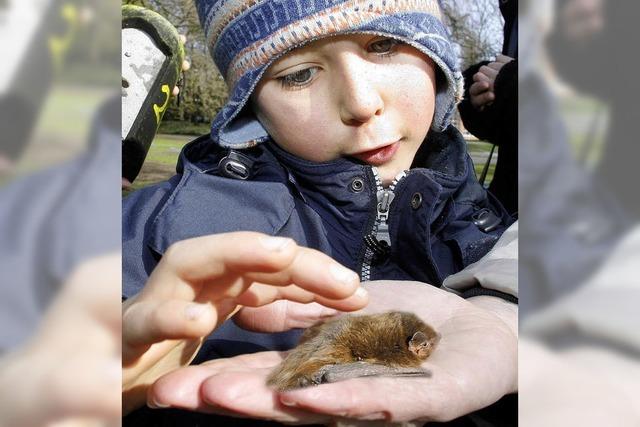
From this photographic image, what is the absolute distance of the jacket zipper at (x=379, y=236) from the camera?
82 cm

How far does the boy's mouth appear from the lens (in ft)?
2.71

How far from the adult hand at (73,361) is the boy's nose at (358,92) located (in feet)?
1.08

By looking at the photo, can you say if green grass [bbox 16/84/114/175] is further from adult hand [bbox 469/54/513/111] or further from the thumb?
adult hand [bbox 469/54/513/111]

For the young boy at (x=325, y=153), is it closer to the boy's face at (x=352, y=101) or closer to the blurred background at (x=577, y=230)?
the boy's face at (x=352, y=101)

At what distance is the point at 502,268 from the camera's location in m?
0.79

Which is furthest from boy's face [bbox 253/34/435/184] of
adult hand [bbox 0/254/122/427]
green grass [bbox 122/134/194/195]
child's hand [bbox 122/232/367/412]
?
adult hand [bbox 0/254/122/427]

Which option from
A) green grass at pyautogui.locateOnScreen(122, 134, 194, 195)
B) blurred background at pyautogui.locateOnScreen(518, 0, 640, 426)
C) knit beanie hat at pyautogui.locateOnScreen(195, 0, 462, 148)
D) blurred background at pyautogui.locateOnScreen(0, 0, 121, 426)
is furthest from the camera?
green grass at pyautogui.locateOnScreen(122, 134, 194, 195)

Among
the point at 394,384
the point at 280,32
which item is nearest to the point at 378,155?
the point at 280,32

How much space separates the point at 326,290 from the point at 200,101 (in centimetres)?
41

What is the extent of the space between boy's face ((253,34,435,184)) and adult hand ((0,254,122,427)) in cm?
32

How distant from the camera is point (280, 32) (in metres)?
0.76

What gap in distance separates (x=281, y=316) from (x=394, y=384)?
163 mm

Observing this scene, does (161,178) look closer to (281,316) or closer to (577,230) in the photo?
(281,316)

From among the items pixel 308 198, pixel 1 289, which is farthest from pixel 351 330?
pixel 1 289
